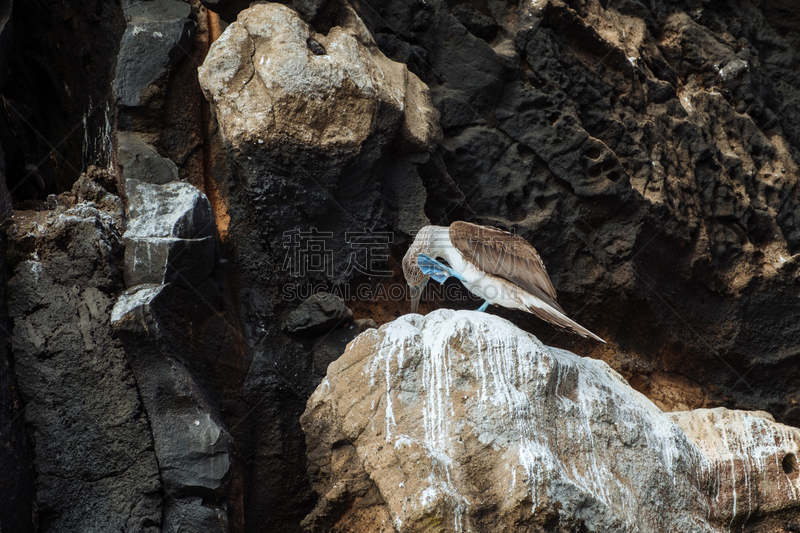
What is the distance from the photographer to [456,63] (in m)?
6.20

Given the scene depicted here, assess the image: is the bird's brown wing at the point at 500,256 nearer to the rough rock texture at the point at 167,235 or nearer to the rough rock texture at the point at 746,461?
the rough rock texture at the point at 746,461

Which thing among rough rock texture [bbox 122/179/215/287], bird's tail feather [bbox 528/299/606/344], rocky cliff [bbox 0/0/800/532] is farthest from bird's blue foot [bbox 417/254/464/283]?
rough rock texture [bbox 122/179/215/287]

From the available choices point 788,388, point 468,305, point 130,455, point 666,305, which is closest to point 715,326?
point 666,305

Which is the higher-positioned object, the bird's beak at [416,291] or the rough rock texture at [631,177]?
the rough rock texture at [631,177]

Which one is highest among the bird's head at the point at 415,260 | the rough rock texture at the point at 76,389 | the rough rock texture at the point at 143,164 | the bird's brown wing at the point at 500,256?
the bird's brown wing at the point at 500,256

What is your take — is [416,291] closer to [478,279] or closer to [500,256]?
[478,279]

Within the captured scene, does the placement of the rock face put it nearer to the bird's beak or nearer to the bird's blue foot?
the bird's blue foot

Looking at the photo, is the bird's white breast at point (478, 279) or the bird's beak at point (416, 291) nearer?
the bird's white breast at point (478, 279)

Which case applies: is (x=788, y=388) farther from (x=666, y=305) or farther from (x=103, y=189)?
(x=103, y=189)

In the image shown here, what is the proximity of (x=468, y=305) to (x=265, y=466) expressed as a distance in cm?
252

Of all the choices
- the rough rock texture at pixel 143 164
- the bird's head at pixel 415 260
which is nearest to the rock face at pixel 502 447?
the bird's head at pixel 415 260

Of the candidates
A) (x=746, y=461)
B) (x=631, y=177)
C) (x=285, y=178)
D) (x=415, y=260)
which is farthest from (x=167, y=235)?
(x=631, y=177)

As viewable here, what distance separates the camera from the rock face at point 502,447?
10.7ft

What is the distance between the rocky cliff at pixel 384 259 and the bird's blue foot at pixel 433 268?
19.7 inches
